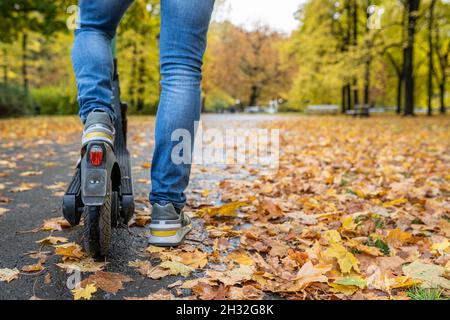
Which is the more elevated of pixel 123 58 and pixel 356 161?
pixel 123 58

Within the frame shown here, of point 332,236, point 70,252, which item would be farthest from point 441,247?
point 70,252

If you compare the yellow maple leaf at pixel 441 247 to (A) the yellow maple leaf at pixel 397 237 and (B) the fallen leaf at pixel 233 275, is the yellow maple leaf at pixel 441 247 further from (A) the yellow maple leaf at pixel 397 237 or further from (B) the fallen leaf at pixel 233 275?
(B) the fallen leaf at pixel 233 275

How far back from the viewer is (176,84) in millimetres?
1916

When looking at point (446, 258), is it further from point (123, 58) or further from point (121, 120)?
point (123, 58)

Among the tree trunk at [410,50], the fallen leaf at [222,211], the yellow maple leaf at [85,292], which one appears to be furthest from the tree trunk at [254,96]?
the yellow maple leaf at [85,292]

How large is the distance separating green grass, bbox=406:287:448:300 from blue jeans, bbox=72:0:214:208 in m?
0.99

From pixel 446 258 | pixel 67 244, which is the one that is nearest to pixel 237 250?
pixel 67 244

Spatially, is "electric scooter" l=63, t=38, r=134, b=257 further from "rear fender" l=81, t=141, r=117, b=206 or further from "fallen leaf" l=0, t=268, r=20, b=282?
"fallen leaf" l=0, t=268, r=20, b=282

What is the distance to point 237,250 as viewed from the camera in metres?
2.04

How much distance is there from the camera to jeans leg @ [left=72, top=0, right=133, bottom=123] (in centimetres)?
181

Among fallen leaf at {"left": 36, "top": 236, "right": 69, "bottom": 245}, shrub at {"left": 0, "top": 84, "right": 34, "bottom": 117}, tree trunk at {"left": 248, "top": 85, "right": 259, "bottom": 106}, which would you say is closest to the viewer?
fallen leaf at {"left": 36, "top": 236, "right": 69, "bottom": 245}

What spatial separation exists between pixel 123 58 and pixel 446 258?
77.1 feet

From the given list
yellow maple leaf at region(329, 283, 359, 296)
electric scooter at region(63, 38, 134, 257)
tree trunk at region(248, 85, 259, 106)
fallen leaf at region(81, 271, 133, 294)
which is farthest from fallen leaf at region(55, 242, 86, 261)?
tree trunk at region(248, 85, 259, 106)
